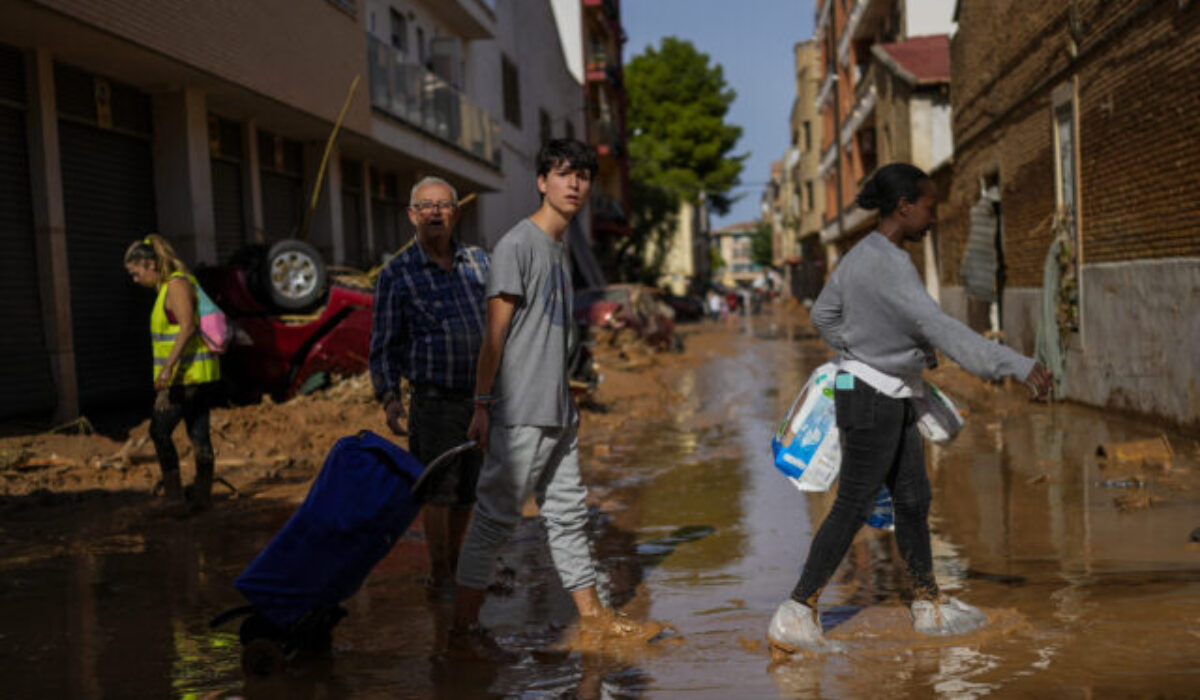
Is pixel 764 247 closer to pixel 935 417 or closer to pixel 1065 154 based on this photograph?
pixel 1065 154

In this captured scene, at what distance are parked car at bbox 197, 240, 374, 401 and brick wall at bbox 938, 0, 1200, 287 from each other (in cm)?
769

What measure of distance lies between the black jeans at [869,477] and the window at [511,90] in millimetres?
27034

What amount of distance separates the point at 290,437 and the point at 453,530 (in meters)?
5.74

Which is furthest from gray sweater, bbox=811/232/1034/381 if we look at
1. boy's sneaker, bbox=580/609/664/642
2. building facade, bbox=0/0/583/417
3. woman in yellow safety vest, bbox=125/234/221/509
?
building facade, bbox=0/0/583/417

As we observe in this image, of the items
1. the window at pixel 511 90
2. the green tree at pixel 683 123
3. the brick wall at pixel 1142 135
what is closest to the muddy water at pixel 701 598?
the brick wall at pixel 1142 135

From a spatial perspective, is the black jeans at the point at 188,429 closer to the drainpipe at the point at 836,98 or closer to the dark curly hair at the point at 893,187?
the dark curly hair at the point at 893,187

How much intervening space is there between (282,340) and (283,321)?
0.20 metres

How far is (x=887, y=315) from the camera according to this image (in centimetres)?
437

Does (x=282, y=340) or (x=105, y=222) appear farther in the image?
(x=105, y=222)

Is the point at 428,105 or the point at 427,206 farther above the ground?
the point at 428,105

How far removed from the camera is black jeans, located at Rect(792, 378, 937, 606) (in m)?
4.42

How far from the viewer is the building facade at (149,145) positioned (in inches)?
447

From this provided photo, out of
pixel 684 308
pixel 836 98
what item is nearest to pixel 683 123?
pixel 684 308

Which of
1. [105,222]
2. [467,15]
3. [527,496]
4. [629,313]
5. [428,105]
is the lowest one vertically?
[527,496]
